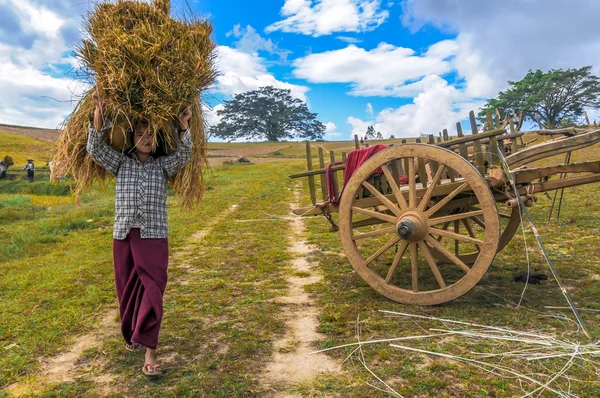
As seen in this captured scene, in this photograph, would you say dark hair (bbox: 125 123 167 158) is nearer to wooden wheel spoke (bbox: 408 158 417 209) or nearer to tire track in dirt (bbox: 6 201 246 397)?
tire track in dirt (bbox: 6 201 246 397)

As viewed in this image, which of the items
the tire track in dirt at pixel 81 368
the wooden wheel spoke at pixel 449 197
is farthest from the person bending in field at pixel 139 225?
the wooden wheel spoke at pixel 449 197

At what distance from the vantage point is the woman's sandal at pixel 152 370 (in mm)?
3178

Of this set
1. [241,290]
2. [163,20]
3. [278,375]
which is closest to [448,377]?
[278,375]

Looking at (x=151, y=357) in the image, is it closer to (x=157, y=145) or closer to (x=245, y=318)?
(x=245, y=318)

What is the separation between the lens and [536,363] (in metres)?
3.10

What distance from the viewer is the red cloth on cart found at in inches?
185

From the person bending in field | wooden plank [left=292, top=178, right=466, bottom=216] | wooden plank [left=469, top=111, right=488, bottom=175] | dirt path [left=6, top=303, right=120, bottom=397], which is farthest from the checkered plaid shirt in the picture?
wooden plank [left=469, top=111, right=488, bottom=175]

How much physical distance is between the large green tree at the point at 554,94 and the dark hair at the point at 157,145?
3979cm

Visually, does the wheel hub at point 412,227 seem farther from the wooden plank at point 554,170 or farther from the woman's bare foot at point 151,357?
the woman's bare foot at point 151,357

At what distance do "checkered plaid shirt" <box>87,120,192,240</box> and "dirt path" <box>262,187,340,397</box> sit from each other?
4.74 feet

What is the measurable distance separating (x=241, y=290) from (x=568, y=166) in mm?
3876

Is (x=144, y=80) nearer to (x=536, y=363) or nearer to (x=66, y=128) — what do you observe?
(x=66, y=128)

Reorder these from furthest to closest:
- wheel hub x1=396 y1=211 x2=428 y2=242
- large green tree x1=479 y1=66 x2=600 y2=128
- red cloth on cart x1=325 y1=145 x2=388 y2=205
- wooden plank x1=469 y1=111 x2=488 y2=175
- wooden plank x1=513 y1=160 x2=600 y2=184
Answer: large green tree x1=479 y1=66 x2=600 y2=128 < red cloth on cart x1=325 y1=145 x2=388 y2=205 < wooden plank x1=469 y1=111 x2=488 y2=175 < wheel hub x1=396 y1=211 x2=428 y2=242 < wooden plank x1=513 y1=160 x2=600 y2=184

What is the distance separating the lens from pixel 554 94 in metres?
39.8
